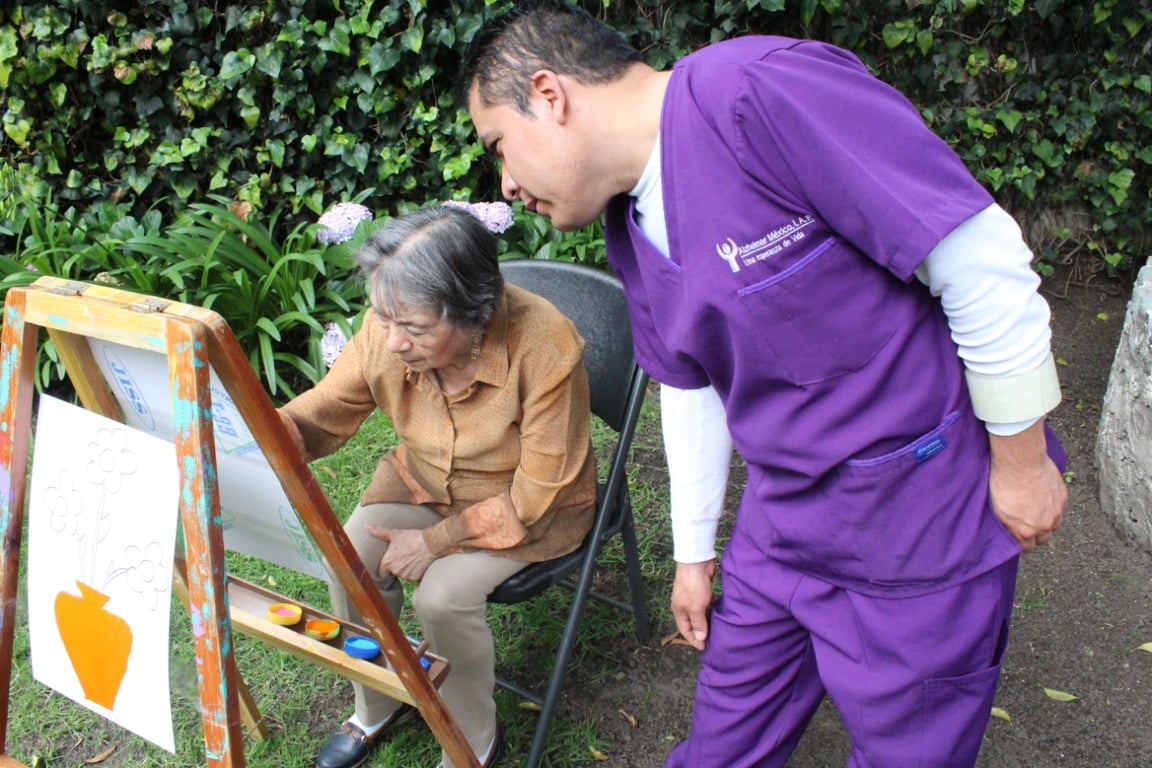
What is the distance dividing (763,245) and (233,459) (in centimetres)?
98

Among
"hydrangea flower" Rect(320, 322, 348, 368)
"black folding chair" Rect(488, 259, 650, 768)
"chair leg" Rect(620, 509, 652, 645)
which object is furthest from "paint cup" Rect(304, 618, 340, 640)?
"hydrangea flower" Rect(320, 322, 348, 368)

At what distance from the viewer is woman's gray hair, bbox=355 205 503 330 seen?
195 centimetres

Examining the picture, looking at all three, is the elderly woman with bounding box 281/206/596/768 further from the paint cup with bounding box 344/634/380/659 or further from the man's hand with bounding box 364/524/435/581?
the paint cup with bounding box 344/634/380/659

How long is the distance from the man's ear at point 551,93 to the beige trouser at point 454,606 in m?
1.15

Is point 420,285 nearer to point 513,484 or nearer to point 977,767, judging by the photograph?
point 513,484

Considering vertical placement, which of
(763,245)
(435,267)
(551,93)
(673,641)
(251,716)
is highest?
(551,93)

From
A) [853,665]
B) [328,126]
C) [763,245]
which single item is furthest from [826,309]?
[328,126]

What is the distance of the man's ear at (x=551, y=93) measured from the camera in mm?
1331

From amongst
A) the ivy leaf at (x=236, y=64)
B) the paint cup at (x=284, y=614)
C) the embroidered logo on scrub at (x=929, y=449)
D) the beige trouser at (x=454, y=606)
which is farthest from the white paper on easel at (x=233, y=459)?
the ivy leaf at (x=236, y=64)

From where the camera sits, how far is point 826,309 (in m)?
1.29

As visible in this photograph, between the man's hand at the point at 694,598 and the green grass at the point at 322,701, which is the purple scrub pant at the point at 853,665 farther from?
the green grass at the point at 322,701

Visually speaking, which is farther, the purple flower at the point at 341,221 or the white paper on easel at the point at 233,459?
the purple flower at the point at 341,221

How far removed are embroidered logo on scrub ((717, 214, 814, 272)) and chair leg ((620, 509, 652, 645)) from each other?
131cm

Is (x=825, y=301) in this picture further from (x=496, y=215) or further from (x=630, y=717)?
(x=496, y=215)
